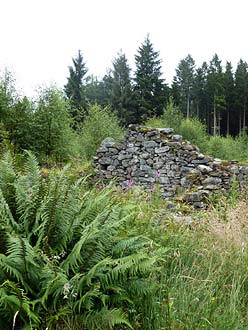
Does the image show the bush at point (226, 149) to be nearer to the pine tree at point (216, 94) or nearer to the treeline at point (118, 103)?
the treeline at point (118, 103)

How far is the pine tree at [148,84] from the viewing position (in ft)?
139

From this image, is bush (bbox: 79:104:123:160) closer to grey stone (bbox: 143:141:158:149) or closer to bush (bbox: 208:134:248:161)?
grey stone (bbox: 143:141:158:149)

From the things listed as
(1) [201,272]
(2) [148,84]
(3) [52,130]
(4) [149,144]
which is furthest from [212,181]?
(2) [148,84]

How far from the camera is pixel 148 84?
147ft

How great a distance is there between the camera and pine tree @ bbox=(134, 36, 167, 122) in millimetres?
42438

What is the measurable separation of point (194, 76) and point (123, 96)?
18621 mm

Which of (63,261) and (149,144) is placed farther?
(149,144)

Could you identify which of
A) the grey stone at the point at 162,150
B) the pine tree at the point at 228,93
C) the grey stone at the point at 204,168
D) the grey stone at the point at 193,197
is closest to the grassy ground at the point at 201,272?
the grey stone at the point at 193,197

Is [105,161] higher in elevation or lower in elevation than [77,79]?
lower

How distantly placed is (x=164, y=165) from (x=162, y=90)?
113ft

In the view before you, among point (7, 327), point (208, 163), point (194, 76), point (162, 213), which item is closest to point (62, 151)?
point (208, 163)

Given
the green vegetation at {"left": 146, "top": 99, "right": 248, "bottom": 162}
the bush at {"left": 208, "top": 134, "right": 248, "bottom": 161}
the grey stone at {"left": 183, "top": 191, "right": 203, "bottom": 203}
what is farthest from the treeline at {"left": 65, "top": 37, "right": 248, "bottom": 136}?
the grey stone at {"left": 183, "top": 191, "right": 203, "bottom": 203}

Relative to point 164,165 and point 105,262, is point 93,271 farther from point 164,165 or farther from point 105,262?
point 164,165

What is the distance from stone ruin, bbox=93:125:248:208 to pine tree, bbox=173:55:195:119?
4378 centimetres
